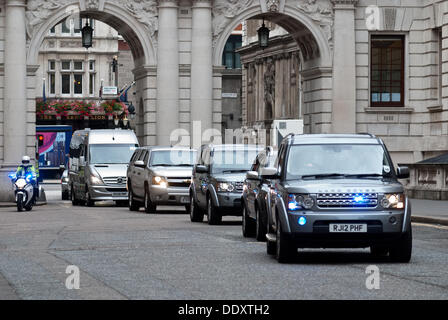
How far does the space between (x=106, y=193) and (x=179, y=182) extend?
18.8 feet

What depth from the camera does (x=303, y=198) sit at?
52.6 feet

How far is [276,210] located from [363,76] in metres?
28.8

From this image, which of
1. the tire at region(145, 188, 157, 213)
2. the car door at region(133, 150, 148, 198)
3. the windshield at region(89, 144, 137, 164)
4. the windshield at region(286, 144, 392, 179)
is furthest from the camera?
the windshield at region(89, 144, 137, 164)

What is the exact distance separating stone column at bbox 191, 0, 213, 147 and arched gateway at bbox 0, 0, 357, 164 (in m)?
0.03

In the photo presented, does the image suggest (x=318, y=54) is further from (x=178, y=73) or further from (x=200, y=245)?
(x=200, y=245)

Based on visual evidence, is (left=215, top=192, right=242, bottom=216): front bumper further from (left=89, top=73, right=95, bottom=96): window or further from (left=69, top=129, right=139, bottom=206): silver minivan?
(left=89, top=73, right=95, bottom=96): window

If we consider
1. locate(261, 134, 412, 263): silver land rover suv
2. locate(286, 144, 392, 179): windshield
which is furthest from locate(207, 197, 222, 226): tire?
locate(261, 134, 412, 263): silver land rover suv

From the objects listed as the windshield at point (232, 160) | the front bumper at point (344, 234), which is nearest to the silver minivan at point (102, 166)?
the windshield at point (232, 160)

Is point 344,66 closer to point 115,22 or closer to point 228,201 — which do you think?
point 115,22

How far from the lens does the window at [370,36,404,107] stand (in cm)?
4506

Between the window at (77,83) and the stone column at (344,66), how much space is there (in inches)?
1615

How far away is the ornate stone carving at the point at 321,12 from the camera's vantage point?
4441 centimetres

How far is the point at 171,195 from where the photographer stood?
3234 cm
